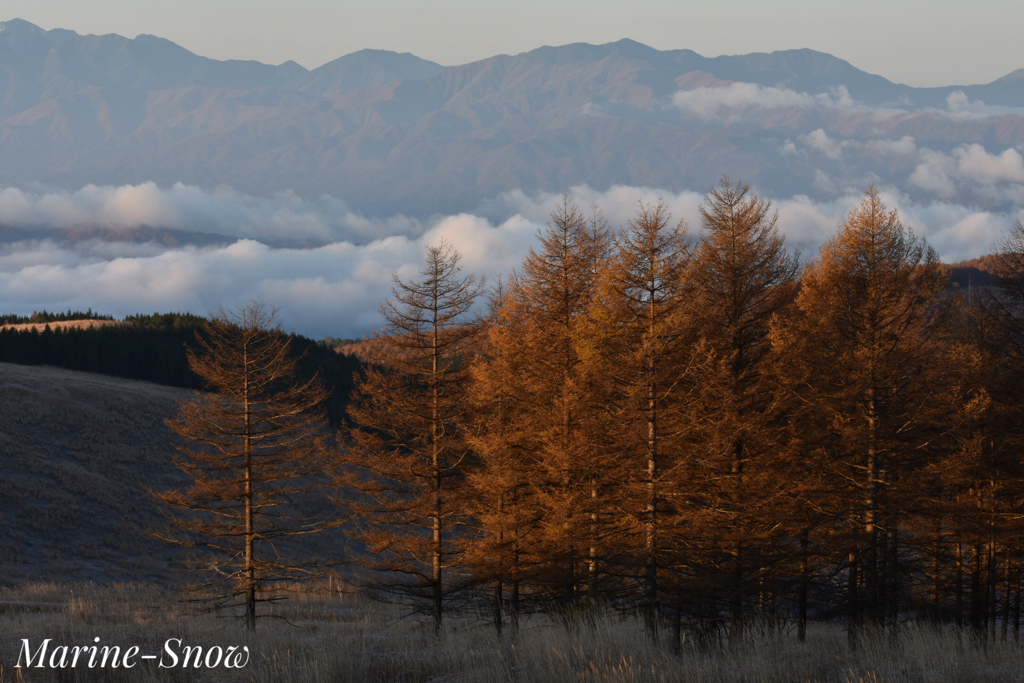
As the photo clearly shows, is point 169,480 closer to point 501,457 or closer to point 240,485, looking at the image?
point 240,485

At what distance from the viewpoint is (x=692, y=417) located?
16.7m

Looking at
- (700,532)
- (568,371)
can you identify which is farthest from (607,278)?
(700,532)

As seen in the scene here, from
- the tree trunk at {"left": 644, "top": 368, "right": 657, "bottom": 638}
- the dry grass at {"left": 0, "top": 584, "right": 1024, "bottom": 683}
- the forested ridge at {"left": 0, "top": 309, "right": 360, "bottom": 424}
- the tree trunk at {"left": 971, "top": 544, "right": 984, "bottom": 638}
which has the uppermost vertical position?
the forested ridge at {"left": 0, "top": 309, "right": 360, "bottom": 424}

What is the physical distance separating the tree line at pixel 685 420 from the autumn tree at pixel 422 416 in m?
0.08

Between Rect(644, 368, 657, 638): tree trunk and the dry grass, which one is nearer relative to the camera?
the dry grass

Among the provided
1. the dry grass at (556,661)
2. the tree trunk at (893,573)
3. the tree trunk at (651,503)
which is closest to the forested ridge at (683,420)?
the tree trunk at (651,503)

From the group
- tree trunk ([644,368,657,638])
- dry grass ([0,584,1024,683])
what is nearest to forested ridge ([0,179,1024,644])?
tree trunk ([644,368,657,638])

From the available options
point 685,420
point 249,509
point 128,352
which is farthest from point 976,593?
point 128,352

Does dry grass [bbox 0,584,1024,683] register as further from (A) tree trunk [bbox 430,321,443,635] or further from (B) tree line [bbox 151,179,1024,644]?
(A) tree trunk [bbox 430,321,443,635]

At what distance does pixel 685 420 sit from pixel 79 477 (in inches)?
1903

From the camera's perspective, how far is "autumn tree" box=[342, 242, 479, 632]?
21359mm

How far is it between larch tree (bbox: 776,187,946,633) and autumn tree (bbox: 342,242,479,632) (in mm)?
8953

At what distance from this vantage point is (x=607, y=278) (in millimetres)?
16875

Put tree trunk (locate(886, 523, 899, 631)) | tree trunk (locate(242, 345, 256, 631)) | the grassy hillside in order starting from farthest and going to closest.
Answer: the grassy hillside, tree trunk (locate(886, 523, 899, 631)), tree trunk (locate(242, 345, 256, 631))
